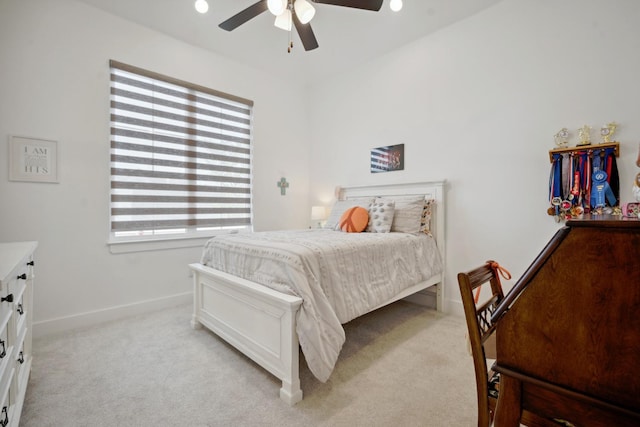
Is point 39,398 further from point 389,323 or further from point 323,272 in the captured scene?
point 389,323

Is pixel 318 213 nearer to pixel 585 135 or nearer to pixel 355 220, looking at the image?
pixel 355 220

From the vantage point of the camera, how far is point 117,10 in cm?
262

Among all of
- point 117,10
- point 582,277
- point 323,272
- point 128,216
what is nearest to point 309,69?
point 117,10

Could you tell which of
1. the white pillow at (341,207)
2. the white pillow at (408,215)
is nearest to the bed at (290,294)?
the white pillow at (408,215)

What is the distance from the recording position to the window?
2770mm

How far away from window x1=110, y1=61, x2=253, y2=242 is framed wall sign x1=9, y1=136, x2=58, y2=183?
16.8 inches

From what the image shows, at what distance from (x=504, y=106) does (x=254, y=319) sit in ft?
8.97

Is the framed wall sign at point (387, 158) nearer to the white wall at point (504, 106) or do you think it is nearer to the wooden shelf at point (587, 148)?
the white wall at point (504, 106)

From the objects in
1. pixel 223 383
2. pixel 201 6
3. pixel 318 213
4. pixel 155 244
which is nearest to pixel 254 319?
pixel 223 383

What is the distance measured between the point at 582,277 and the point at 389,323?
86.8 inches

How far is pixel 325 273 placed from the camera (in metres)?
1.76

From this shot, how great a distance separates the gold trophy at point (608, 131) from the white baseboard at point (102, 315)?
3936mm

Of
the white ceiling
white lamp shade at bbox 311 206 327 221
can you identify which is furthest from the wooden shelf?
white lamp shade at bbox 311 206 327 221

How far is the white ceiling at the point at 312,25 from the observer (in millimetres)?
2598
